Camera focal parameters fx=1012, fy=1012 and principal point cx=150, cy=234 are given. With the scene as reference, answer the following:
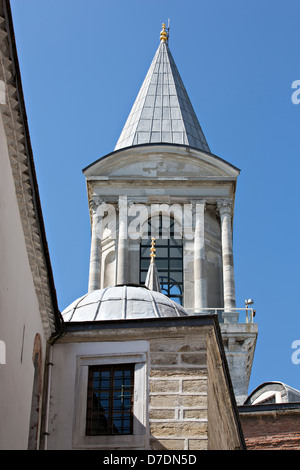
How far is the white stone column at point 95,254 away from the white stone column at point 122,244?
829mm

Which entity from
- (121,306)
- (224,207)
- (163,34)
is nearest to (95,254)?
(224,207)

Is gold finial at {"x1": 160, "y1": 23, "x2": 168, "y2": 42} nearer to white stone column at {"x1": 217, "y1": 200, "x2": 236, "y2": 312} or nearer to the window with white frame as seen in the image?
white stone column at {"x1": 217, "y1": 200, "x2": 236, "y2": 312}

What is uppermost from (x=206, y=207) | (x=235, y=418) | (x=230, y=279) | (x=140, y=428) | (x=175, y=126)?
(x=175, y=126)

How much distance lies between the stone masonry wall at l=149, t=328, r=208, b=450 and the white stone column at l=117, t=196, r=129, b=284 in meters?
19.9

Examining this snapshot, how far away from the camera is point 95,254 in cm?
3847

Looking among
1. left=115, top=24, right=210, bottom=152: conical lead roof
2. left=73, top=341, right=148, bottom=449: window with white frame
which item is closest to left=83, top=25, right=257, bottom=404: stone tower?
left=115, top=24, right=210, bottom=152: conical lead roof

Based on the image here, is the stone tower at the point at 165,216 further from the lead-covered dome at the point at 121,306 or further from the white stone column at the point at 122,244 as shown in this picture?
the lead-covered dome at the point at 121,306

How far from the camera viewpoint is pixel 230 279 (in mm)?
37375

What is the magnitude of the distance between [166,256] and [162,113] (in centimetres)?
711

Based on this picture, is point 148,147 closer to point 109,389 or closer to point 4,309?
point 109,389

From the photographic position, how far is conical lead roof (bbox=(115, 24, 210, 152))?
136ft

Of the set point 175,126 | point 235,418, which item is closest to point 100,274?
point 175,126

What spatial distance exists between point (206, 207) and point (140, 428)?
23.1m

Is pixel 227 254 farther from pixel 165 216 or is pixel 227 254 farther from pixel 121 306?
pixel 121 306
